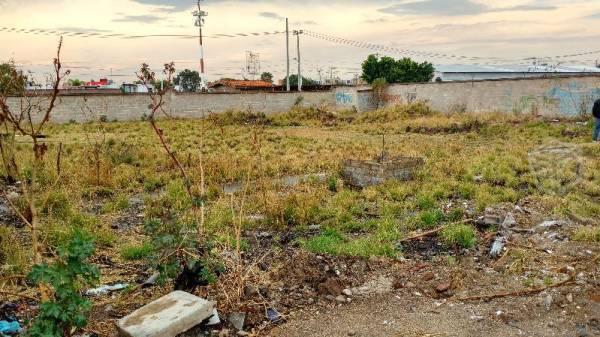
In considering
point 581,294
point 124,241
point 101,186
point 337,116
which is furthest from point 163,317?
point 337,116

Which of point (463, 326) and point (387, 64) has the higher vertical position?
point (387, 64)

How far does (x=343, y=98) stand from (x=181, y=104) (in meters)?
9.38

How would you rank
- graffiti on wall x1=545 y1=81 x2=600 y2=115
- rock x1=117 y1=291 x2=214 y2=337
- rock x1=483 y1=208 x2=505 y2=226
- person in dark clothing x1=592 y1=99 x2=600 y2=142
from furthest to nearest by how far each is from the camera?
1. graffiti on wall x1=545 y1=81 x2=600 y2=115
2. person in dark clothing x1=592 y1=99 x2=600 y2=142
3. rock x1=483 y1=208 x2=505 y2=226
4. rock x1=117 y1=291 x2=214 y2=337

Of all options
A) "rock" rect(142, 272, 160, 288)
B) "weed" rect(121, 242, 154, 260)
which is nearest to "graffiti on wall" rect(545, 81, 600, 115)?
"weed" rect(121, 242, 154, 260)

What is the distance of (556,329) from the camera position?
371cm

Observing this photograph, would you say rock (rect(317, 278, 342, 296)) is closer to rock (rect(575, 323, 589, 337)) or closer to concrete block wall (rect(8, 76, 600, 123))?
rock (rect(575, 323, 589, 337))

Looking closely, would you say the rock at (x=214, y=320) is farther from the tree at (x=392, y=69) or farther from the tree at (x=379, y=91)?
the tree at (x=392, y=69)

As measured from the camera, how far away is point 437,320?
12.8 feet

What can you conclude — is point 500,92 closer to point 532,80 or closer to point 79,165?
point 532,80

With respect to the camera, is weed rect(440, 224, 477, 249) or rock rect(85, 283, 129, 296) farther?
weed rect(440, 224, 477, 249)

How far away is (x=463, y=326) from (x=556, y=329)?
66cm

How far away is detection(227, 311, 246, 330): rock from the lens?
3.75m

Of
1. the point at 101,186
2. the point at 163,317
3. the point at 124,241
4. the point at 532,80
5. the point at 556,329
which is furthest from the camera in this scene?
the point at 532,80

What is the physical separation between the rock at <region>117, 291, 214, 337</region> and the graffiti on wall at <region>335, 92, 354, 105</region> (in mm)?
26343
